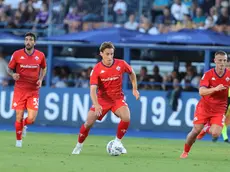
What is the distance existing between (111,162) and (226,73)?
9.62 feet

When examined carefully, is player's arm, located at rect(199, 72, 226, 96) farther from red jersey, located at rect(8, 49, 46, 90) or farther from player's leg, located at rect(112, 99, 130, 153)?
red jersey, located at rect(8, 49, 46, 90)

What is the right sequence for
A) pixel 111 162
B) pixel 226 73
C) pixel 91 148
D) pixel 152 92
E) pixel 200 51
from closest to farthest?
pixel 111 162
pixel 226 73
pixel 91 148
pixel 152 92
pixel 200 51

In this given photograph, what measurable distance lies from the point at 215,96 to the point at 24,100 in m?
4.86

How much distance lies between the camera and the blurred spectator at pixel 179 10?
97.3 ft

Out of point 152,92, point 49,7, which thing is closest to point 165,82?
point 152,92

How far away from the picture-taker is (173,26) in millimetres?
29344

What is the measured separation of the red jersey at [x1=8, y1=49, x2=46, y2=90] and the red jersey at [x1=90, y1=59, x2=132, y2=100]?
2955 mm

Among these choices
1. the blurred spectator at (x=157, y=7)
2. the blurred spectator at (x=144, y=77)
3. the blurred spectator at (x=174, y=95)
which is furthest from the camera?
the blurred spectator at (x=157, y=7)

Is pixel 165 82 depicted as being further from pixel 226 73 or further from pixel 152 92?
pixel 226 73

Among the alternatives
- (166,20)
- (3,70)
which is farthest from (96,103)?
(3,70)

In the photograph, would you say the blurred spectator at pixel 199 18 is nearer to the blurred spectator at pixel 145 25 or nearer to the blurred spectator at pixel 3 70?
the blurred spectator at pixel 145 25

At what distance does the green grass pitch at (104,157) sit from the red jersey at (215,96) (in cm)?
99

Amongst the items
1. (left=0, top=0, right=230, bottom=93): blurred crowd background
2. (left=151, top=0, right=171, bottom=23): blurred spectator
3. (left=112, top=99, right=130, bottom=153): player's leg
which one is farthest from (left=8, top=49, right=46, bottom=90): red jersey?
(left=151, top=0, right=171, bottom=23): blurred spectator

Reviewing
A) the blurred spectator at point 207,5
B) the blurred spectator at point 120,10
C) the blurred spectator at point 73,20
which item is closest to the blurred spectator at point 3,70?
the blurred spectator at point 73,20
